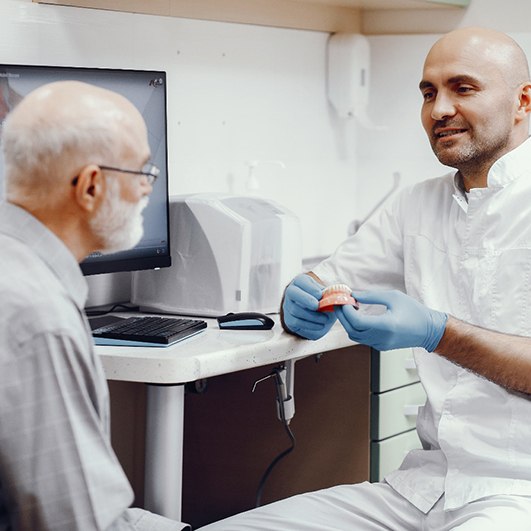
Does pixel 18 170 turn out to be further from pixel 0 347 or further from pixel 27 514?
pixel 27 514

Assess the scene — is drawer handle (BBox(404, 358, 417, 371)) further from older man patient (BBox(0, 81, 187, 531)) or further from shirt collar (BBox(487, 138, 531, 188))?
older man patient (BBox(0, 81, 187, 531))

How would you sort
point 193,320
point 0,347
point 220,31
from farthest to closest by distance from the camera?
point 220,31, point 193,320, point 0,347

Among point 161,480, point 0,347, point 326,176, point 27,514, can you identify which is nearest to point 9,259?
point 0,347

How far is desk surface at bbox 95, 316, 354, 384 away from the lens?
177 cm

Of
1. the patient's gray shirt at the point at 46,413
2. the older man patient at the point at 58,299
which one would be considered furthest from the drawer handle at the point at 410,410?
the patient's gray shirt at the point at 46,413

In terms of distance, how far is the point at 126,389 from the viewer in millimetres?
2564

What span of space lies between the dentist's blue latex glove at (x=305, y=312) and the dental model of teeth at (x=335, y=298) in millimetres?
29

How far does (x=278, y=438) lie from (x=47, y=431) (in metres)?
1.36

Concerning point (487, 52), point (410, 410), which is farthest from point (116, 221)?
point (410, 410)

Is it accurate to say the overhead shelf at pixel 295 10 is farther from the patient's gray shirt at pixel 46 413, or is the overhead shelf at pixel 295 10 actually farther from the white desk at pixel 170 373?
the patient's gray shirt at pixel 46 413

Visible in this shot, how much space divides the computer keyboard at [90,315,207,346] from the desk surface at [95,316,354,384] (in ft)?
0.06

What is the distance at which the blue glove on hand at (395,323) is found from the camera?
5.96 feet

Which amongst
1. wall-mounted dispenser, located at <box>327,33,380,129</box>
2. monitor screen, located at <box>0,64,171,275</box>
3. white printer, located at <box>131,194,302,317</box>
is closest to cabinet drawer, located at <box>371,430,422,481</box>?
white printer, located at <box>131,194,302,317</box>

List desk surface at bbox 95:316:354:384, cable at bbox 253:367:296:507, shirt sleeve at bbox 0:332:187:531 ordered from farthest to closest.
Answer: cable at bbox 253:367:296:507, desk surface at bbox 95:316:354:384, shirt sleeve at bbox 0:332:187:531
